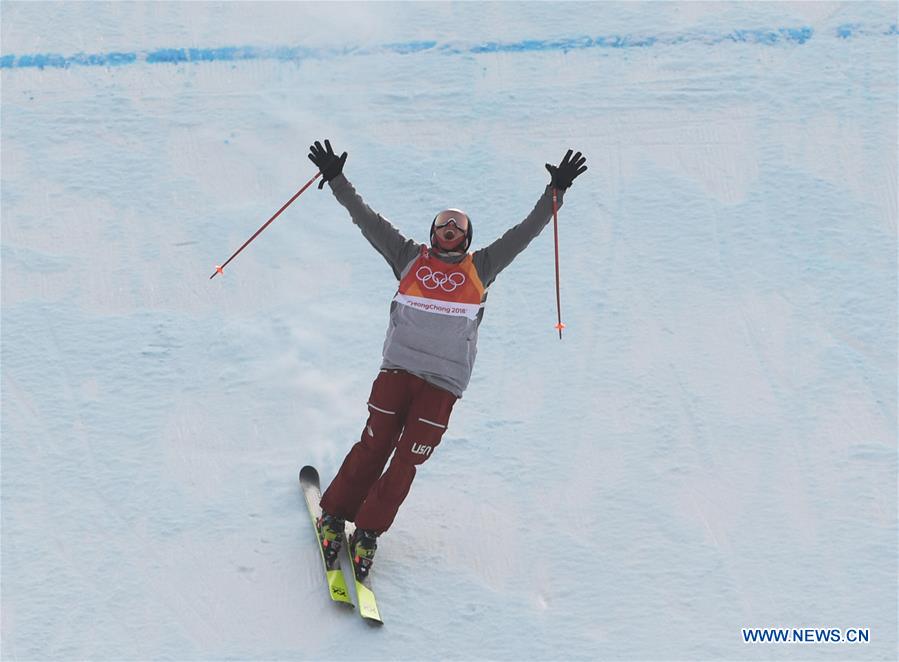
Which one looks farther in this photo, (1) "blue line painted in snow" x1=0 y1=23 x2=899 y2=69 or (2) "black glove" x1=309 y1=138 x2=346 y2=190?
(1) "blue line painted in snow" x1=0 y1=23 x2=899 y2=69

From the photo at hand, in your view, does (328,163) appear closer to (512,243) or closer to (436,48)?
(512,243)

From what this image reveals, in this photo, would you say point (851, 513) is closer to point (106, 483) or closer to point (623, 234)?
point (623, 234)

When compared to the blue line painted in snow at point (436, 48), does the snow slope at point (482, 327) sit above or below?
below

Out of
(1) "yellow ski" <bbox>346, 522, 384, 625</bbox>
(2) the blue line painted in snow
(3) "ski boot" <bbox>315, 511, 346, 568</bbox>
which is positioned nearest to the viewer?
(1) "yellow ski" <bbox>346, 522, 384, 625</bbox>

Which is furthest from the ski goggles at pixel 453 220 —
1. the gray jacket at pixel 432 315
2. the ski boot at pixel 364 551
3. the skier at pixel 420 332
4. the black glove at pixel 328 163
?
the ski boot at pixel 364 551

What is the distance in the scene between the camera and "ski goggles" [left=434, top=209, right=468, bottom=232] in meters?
4.64

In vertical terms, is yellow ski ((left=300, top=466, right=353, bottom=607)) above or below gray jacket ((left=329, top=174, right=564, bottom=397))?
below

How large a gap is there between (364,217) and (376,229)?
0.07 meters

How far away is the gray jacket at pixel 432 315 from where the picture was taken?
4648mm

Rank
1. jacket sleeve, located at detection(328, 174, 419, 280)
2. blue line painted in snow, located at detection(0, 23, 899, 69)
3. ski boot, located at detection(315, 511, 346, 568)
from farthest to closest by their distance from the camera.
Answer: blue line painted in snow, located at detection(0, 23, 899, 69), ski boot, located at detection(315, 511, 346, 568), jacket sleeve, located at detection(328, 174, 419, 280)

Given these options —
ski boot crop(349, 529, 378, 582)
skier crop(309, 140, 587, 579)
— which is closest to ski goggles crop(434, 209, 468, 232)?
skier crop(309, 140, 587, 579)

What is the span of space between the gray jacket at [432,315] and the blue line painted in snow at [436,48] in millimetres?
3286

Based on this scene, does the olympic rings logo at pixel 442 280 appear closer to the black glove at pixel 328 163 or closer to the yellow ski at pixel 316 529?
the black glove at pixel 328 163

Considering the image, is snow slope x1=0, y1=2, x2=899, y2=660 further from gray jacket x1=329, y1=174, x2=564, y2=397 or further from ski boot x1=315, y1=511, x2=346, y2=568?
gray jacket x1=329, y1=174, x2=564, y2=397
